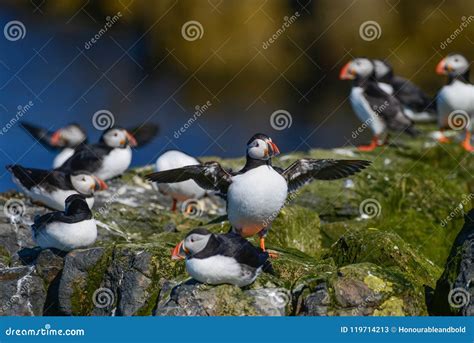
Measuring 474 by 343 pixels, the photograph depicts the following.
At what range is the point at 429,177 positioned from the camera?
1571cm

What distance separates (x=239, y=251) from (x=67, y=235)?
2.71 m

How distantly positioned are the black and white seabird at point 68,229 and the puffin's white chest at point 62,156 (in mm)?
5432

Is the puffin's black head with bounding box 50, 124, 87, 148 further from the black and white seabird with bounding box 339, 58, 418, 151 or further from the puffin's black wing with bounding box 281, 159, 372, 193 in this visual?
the puffin's black wing with bounding box 281, 159, 372, 193

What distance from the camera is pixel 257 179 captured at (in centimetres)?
1070

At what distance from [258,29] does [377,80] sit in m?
8.21

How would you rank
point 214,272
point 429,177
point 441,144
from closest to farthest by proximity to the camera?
point 214,272 → point 429,177 → point 441,144

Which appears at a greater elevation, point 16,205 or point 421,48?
point 421,48

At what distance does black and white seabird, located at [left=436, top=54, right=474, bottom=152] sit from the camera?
1731 cm

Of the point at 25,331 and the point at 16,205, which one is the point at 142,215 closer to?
the point at 16,205

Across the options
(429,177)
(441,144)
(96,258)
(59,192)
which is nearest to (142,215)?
(59,192)

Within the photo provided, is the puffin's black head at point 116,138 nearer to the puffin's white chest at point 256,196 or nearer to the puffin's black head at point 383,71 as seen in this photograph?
the puffin's black head at point 383,71

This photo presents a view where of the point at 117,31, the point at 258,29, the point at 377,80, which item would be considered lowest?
the point at 117,31

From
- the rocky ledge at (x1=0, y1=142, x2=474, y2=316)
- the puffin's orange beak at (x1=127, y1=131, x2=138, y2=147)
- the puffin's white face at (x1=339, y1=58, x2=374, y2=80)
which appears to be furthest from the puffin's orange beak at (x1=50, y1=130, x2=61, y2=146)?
the puffin's white face at (x1=339, y1=58, x2=374, y2=80)

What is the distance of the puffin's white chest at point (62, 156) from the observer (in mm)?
17234
